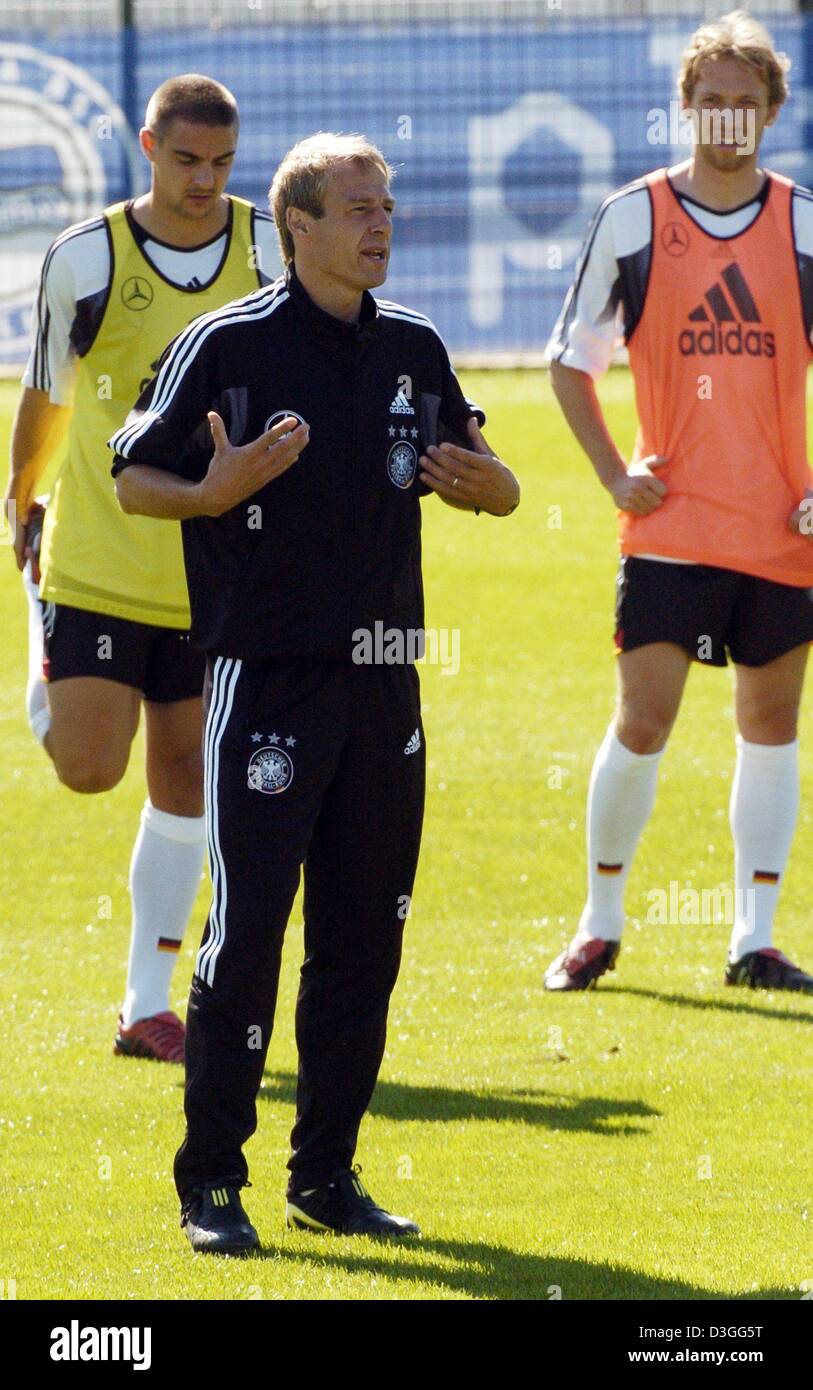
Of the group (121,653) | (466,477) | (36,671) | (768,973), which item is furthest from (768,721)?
(466,477)

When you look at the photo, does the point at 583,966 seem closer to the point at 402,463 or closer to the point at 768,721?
the point at 768,721

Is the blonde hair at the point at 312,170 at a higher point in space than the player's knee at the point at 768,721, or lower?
higher

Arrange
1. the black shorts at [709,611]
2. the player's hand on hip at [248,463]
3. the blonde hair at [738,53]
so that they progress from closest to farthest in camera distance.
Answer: the player's hand on hip at [248,463]
the blonde hair at [738,53]
the black shorts at [709,611]

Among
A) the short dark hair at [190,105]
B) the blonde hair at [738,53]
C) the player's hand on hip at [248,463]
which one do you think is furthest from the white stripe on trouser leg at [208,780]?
the blonde hair at [738,53]

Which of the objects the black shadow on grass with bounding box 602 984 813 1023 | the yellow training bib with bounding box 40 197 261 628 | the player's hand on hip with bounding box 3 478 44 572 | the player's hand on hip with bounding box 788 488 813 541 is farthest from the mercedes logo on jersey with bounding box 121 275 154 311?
the black shadow on grass with bounding box 602 984 813 1023

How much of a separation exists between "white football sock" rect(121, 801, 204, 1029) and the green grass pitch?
20 centimetres

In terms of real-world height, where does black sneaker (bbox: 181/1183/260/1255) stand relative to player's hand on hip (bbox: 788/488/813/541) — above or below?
below

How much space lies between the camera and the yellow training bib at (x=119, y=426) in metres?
5.59

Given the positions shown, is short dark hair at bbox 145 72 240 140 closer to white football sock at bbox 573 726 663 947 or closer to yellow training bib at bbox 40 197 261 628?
yellow training bib at bbox 40 197 261 628

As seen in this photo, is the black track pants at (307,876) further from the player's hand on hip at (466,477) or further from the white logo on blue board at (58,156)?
the white logo on blue board at (58,156)

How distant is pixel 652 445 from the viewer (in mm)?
6477

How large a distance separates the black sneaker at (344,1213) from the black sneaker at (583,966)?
2.20 m

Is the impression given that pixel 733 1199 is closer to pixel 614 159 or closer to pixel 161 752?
pixel 161 752

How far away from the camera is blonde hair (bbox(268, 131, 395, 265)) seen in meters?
4.05
